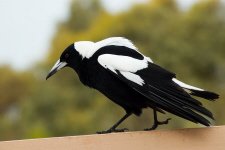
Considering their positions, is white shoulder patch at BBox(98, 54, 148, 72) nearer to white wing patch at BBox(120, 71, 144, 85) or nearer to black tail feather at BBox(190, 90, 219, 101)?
white wing patch at BBox(120, 71, 144, 85)

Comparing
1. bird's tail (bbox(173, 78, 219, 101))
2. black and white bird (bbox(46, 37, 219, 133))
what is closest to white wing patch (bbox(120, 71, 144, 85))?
black and white bird (bbox(46, 37, 219, 133))

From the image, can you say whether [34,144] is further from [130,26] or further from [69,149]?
[130,26]

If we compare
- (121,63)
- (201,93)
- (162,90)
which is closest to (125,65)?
(121,63)

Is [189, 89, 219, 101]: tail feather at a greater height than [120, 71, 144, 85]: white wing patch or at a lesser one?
lesser

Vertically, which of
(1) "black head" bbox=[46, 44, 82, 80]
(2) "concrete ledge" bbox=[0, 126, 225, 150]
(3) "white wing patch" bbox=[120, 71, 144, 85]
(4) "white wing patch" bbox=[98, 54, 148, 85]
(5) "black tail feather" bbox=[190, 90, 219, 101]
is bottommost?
(2) "concrete ledge" bbox=[0, 126, 225, 150]

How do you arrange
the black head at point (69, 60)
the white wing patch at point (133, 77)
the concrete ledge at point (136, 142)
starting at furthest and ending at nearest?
the black head at point (69, 60) < the white wing patch at point (133, 77) < the concrete ledge at point (136, 142)

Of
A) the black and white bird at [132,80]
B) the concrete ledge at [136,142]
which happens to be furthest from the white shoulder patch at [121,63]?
the concrete ledge at [136,142]

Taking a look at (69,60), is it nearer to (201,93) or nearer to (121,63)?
(121,63)

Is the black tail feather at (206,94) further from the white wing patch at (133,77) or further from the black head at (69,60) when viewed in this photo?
the black head at (69,60)

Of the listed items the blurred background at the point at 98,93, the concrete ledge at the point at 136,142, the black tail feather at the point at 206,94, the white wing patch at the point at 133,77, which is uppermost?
the blurred background at the point at 98,93

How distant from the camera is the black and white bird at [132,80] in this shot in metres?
3.54

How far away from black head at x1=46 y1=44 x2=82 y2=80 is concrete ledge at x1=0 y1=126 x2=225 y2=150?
0.83 metres

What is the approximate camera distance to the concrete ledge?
3.29 m

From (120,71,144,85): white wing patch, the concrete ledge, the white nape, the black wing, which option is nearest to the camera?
the concrete ledge
